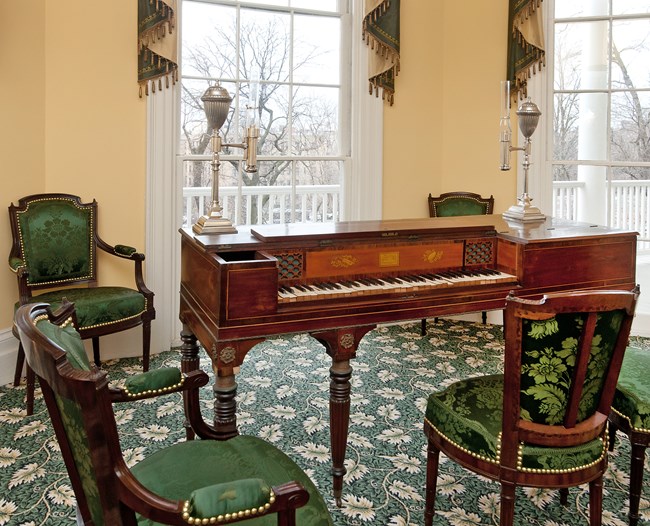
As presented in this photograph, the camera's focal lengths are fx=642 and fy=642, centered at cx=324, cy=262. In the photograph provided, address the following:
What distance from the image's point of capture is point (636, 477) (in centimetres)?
228

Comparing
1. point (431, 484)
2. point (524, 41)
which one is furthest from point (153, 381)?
point (524, 41)

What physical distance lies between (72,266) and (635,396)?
3.20m

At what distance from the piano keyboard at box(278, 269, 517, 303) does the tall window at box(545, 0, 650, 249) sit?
2724mm

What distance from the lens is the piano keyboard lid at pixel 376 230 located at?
2.48 meters

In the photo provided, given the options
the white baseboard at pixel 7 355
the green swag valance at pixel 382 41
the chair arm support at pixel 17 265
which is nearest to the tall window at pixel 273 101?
the green swag valance at pixel 382 41

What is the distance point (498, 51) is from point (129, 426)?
3.85 meters

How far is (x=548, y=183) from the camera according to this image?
198 inches

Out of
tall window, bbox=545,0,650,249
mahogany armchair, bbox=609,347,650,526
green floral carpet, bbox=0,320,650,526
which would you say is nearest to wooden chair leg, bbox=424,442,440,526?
green floral carpet, bbox=0,320,650,526

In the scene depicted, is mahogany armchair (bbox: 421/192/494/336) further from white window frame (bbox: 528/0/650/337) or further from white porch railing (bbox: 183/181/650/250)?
white porch railing (bbox: 183/181/650/250)

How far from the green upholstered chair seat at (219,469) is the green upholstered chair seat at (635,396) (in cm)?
121

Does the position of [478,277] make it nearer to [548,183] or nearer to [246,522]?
[246,522]

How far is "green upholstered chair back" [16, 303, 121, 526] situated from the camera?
3.87 feet

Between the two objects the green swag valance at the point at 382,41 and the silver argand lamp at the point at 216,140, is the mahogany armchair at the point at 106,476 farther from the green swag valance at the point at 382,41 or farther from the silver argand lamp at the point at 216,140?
the green swag valance at the point at 382,41

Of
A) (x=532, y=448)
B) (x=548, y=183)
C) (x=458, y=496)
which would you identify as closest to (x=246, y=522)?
(x=532, y=448)
